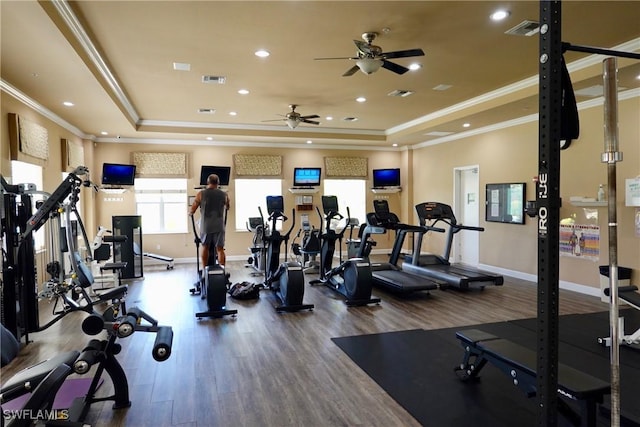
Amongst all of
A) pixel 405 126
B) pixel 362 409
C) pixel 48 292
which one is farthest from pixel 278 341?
pixel 405 126

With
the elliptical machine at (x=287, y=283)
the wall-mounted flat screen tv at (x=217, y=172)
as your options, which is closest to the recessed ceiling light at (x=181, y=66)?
the elliptical machine at (x=287, y=283)

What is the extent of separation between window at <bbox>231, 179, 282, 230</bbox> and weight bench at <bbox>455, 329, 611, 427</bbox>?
23.9 feet

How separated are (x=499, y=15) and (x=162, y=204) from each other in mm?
8126

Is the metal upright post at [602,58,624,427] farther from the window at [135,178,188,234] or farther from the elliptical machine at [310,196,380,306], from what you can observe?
the window at [135,178,188,234]

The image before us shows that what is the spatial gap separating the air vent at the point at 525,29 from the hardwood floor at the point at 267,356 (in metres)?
3.28

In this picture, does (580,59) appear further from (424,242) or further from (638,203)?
(424,242)

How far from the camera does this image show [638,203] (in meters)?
5.40

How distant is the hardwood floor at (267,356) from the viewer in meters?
2.83

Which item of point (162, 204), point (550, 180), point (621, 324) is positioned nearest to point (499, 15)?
point (550, 180)

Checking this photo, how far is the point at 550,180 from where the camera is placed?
1.50m

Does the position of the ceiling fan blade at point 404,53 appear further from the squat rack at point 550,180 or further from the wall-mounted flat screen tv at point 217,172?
the wall-mounted flat screen tv at point 217,172

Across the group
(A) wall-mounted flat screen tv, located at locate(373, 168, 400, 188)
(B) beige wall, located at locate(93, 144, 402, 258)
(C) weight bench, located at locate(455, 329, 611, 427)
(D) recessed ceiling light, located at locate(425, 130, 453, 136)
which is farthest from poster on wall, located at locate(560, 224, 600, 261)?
(B) beige wall, located at locate(93, 144, 402, 258)

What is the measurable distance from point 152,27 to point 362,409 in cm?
401

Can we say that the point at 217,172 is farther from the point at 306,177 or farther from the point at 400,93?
the point at 400,93
